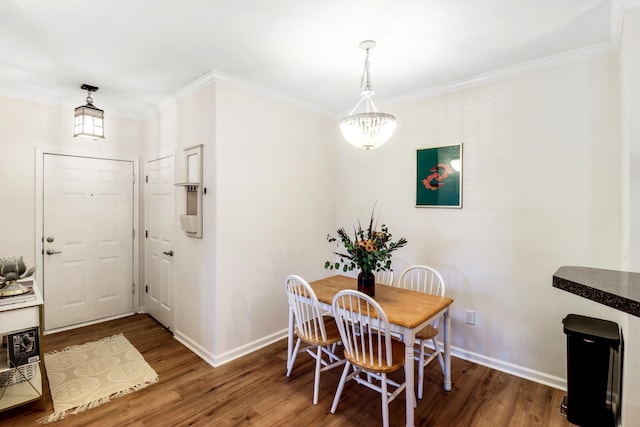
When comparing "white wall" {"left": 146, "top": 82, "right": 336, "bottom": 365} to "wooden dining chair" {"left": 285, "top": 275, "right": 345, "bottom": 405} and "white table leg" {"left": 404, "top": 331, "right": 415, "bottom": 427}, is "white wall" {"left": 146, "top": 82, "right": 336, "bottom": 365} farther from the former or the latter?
"white table leg" {"left": 404, "top": 331, "right": 415, "bottom": 427}

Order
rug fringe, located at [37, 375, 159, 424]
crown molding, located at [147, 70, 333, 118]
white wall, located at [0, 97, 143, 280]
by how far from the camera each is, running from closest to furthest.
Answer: rug fringe, located at [37, 375, 159, 424] → crown molding, located at [147, 70, 333, 118] → white wall, located at [0, 97, 143, 280]

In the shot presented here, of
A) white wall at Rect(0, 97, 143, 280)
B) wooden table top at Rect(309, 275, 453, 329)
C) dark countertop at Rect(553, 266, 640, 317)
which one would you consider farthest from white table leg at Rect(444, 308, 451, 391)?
white wall at Rect(0, 97, 143, 280)

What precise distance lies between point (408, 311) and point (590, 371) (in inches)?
46.0

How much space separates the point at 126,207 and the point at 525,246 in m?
4.22

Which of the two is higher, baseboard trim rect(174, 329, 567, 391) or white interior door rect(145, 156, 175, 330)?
white interior door rect(145, 156, 175, 330)

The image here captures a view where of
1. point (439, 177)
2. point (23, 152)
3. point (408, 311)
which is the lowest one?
point (408, 311)

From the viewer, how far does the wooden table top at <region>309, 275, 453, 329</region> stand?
1.99 m

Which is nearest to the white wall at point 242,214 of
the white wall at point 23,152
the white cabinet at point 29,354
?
the white wall at point 23,152

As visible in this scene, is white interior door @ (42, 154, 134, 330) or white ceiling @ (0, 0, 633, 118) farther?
white interior door @ (42, 154, 134, 330)

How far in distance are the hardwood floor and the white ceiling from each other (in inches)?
99.5

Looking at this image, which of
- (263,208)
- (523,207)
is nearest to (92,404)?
(263,208)

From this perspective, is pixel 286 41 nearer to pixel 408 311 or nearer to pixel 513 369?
pixel 408 311

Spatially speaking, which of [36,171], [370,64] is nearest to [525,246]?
[370,64]

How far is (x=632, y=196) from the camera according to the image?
1.70 m
